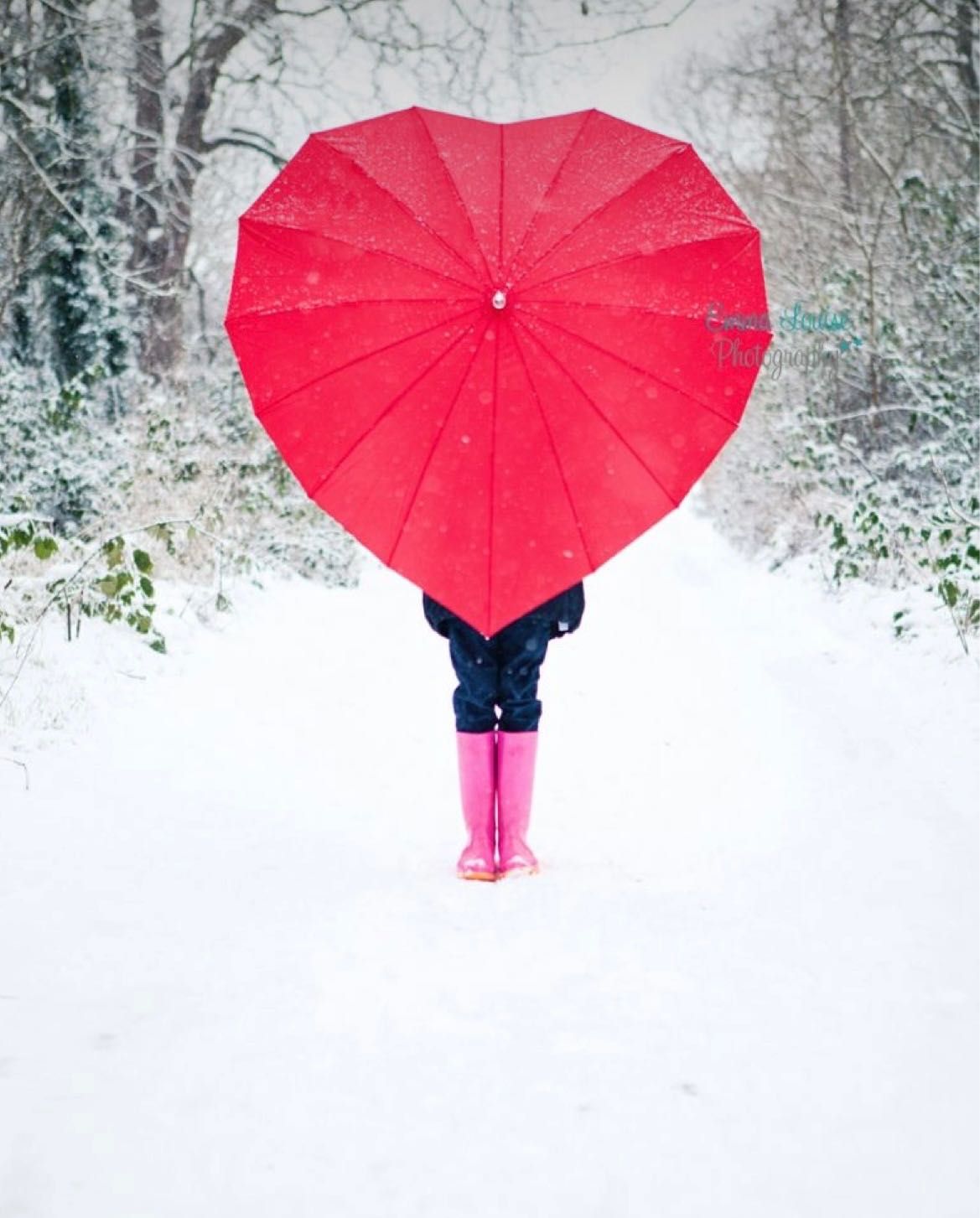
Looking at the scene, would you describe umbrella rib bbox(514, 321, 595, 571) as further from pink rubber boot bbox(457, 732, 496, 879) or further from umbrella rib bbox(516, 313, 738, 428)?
pink rubber boot bbox(457, 732, 496, 879)

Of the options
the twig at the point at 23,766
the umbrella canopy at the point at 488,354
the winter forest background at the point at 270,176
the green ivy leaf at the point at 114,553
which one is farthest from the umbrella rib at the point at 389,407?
the winter forest background at the point at 270,176

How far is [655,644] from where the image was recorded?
8453 mm

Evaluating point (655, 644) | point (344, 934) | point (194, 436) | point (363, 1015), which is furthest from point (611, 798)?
point (194, 436)

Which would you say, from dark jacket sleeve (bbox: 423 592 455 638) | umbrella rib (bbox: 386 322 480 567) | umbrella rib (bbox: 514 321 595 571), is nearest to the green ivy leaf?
dark jacket sleeve (bbox: 423 592 455 638)

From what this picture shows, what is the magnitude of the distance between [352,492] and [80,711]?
2495mm

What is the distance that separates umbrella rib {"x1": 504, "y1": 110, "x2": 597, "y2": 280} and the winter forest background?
4.16 m

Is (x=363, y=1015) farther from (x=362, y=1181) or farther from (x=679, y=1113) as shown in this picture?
(x=679, y=1113)

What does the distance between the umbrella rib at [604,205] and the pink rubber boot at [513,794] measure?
153cm

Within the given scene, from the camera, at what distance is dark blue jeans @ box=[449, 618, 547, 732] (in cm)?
352

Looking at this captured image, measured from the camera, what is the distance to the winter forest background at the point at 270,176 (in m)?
8.41

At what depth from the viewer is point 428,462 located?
2975 millimetres

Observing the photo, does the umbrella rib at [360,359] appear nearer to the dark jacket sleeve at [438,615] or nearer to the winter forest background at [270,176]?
the dark jacket sleeve at [438,615]

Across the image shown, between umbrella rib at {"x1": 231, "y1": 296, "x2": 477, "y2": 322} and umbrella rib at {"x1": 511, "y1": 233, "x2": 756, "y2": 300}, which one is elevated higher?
umbrella rib at {"x1": 511, "y1": 233, "x2": 756, "y2": 300}

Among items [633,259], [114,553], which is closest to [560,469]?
[633,259]
